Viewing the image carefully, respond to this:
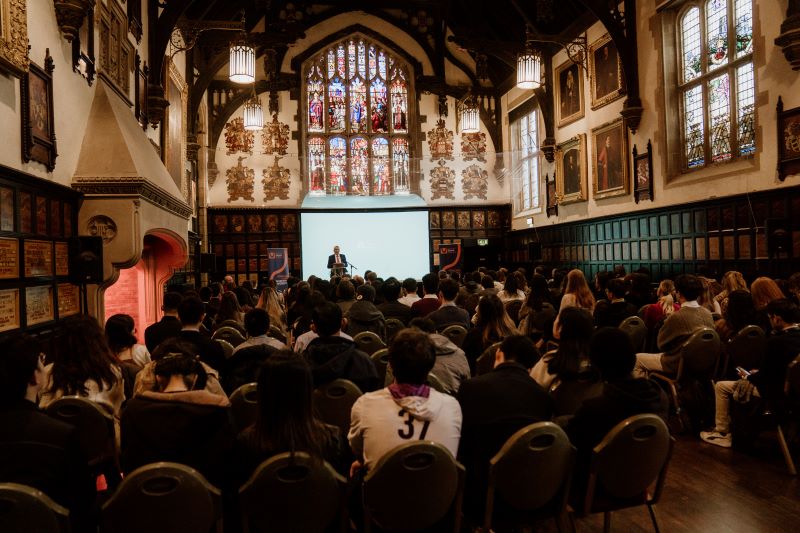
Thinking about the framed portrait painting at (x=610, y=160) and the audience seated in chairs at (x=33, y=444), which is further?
the framed portrait painting at (x=610, y=160)

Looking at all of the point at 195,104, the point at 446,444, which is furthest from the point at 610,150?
the point at 446,444

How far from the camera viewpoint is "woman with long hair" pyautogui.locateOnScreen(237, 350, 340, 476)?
2.35 metres

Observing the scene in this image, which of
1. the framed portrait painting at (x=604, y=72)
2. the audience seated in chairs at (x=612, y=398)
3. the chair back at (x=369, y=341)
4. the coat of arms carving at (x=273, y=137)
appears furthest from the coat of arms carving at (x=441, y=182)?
the audience seated in chairs at (x=612, y=398)

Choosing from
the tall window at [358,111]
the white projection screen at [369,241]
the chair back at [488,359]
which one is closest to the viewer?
the chair back at [488,359]

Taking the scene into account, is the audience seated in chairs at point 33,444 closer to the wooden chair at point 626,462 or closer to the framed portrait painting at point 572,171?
the wooden chair at point 626,462

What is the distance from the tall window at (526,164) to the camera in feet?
57.2

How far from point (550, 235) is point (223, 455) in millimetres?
15307

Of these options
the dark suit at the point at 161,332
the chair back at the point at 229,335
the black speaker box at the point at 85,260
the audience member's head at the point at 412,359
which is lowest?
the chair back at the point at 229,335

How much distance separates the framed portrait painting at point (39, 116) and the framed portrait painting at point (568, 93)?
12.1 meters

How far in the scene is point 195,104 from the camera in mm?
15016

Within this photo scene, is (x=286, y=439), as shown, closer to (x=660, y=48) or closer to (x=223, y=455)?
(x=223, y=455)

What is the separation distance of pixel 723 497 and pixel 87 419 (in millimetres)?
3871

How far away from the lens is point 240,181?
59.9ft

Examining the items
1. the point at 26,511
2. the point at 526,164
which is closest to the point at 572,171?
the point at 526,164
